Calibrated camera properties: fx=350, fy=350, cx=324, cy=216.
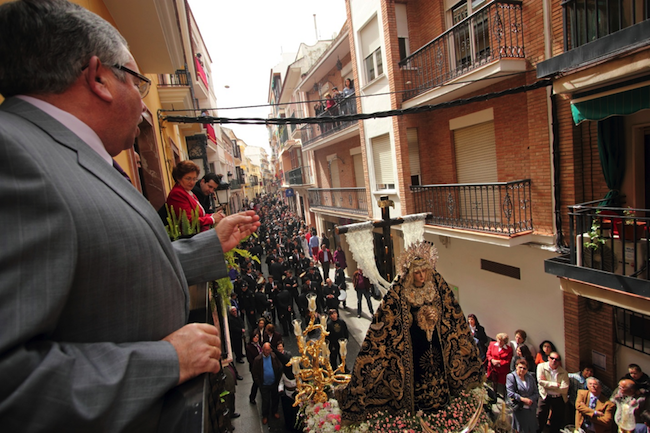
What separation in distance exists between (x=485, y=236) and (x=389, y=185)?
4401 millimetres

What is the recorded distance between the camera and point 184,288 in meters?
1.06

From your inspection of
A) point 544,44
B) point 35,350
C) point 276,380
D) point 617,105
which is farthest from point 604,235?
point 35,350

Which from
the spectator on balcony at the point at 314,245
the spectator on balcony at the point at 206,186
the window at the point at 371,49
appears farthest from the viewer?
the spectator on balcony at the point at 314,245

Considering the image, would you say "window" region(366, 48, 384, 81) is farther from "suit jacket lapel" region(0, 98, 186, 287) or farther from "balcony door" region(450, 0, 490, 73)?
"suit jacket lapel" region(0, 98, 186, 287)

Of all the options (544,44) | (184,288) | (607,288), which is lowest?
(607,288)

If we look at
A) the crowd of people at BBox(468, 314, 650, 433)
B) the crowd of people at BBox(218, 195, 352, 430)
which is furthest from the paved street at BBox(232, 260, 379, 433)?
the crowd of people at BBox(468, 314, 650, 433)

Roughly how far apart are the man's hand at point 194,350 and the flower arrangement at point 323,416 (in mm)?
3332

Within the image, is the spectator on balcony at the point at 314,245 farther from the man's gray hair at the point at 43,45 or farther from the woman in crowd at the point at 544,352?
the man's gray hair at the point at 43,45

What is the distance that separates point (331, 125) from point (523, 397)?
12.5m

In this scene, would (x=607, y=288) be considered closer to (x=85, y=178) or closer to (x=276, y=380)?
(x=276, y=380)

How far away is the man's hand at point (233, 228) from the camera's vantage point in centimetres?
150

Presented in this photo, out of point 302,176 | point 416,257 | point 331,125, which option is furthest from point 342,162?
point 416,257

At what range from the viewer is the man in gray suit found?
0.63 metres

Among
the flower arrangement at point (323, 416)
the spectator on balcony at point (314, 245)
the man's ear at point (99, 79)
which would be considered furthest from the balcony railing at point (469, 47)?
the spectator on balcony at point (314, 245)
